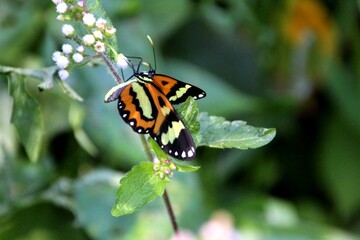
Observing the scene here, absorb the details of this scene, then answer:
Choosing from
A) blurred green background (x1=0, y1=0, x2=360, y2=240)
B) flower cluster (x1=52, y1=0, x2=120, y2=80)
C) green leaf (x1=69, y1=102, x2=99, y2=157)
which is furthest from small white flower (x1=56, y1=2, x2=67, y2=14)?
green leaf (x1=69, y1=102, x2=99, y2=157)

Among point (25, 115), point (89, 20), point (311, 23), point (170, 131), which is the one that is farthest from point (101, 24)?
point (311, 23)

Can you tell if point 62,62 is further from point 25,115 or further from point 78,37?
point 25,115

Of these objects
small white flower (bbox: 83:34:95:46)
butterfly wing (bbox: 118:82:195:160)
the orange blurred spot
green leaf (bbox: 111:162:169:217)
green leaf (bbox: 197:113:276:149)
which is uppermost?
small white flower (bbox: 83:34:95:46)

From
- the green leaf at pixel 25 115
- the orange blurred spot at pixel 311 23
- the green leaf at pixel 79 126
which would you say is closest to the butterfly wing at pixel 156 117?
the green leaf at pixel 25 115

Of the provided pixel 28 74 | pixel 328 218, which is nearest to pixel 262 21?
pixel 328 218

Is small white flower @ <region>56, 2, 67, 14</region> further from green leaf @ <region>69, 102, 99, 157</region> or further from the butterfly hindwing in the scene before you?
green leaf @ <region>69, 102, 99, 157</region>

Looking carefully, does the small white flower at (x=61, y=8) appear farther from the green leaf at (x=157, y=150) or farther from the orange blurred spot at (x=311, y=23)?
the orange blurred spot at (x=311, y=23)
